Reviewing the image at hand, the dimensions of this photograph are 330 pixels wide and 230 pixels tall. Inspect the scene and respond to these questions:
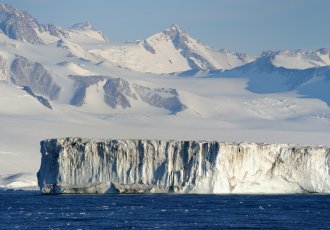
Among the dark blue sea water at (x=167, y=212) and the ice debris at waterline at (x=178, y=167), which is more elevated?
the ice debris at waterline at (x=178, y=167)

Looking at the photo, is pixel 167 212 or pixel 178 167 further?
pixel 178 167

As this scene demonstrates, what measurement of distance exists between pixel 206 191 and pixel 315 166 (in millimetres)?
10217

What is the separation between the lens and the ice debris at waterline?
338 ft

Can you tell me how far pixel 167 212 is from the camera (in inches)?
3393

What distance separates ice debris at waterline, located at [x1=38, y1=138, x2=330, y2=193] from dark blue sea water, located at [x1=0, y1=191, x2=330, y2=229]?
116 centimetres

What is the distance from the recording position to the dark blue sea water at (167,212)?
76250 mm

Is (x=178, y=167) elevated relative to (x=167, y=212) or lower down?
elevated

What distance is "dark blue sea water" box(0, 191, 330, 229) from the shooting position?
76.2 metres

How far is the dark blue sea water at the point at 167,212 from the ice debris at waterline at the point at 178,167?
1156mm

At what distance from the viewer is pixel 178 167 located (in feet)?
339

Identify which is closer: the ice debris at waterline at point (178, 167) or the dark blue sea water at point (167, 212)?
the dark blue sea water at point (167, 212)

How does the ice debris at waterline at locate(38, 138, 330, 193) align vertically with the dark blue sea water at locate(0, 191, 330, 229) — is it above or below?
above

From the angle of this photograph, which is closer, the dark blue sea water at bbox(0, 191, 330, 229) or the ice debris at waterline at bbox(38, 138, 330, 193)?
the dark blue sea water at bbox(0, 191, 330, 229)

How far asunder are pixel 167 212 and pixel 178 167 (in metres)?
17.3
